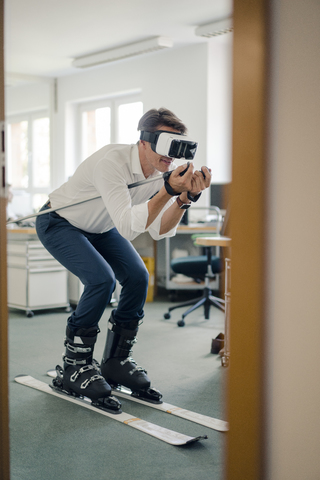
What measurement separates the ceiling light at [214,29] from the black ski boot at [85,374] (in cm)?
357

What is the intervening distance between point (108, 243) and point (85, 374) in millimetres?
555

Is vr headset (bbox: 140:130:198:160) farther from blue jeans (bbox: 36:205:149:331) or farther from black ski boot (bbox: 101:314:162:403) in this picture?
black ski boot (bbox: 101:314:162:403)

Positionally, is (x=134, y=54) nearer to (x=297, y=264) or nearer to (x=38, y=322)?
(x=38, y=322)

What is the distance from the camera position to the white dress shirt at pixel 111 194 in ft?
5.76

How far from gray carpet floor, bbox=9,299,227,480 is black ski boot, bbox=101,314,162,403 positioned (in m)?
0.08

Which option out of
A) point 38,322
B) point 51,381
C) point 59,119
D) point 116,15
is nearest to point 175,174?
point 51,381

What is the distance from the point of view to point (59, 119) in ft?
23.5

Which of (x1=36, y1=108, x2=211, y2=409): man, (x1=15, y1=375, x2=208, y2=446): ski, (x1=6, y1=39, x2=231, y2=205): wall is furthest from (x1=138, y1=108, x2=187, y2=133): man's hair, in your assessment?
(x1=6, y1=39, x2=231, y2=205): wall

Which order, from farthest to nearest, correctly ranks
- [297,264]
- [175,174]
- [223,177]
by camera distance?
[223,177], [175,174], [297,264]

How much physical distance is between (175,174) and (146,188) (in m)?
0.51

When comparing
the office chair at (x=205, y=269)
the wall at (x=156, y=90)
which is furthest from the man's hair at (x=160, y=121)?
the wall at (x=156, y=90)

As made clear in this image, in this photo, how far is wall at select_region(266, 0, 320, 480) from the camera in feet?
2.89

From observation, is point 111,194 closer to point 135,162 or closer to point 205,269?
point 135,162

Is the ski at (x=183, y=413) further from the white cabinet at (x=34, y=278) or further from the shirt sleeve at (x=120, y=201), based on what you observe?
the white cabinet at (x=34, y=278)
